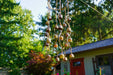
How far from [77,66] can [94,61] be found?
2.01 meters

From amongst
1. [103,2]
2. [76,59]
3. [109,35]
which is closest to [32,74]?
[76,59]

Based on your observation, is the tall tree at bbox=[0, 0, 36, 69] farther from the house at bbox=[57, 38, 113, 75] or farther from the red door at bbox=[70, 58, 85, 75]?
the house at bbox=[57, 38, 113, 75]

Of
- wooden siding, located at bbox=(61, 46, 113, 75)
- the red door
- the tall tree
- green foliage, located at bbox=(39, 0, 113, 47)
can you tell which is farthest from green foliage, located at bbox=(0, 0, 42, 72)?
wooden siding, located at bbox=(61, 46, 113, 75)

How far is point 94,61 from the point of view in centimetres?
893

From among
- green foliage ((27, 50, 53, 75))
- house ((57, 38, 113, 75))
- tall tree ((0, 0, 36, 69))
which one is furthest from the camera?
tall tree ((0, 0, 36, 69))

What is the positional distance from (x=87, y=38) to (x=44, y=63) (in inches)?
320

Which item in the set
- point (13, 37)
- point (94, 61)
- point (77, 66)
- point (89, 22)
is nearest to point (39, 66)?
point (77, 66)

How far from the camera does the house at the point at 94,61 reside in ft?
27.5

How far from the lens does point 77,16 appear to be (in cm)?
1764

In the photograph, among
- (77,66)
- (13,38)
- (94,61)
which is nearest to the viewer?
(94,61)

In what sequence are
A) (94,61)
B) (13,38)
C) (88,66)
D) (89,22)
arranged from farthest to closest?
(89,22) < (13,38) < (88,66) < (94,61)

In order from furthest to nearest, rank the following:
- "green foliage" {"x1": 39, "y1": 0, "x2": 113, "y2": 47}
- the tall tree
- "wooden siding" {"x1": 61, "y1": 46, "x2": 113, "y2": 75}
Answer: "green foliage" {"x1": 39, "y1": 0, "x2": 113, "y2": 47}, the tall tree, "wooden siding" {"x1": 61, "y1": 46, "x2": 113, "y2": 75}

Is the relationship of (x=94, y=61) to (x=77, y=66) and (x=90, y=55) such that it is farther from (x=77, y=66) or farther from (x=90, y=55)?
(x=77, y=66)

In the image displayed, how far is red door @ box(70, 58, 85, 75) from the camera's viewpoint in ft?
33.1
